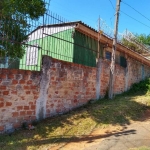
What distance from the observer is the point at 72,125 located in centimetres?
544

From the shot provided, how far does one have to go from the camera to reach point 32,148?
411 cm

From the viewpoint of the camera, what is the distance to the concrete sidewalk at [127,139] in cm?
438

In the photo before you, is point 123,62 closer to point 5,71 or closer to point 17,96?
point 17,96

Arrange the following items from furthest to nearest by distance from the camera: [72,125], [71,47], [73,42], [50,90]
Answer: [73,42] < [71,47] < [50,90] < [72,125]

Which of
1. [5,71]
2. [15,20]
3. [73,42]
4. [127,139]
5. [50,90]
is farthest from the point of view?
[73,42]

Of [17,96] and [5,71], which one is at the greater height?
[5,71]

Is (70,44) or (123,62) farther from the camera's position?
(123,62)

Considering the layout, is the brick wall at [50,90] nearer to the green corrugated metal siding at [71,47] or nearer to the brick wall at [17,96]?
the brick wall at [17,96]

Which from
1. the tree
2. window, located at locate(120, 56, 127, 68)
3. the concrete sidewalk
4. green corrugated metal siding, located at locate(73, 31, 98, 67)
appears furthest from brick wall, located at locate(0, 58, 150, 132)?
window, located at locate(120, 56, 127, 68)

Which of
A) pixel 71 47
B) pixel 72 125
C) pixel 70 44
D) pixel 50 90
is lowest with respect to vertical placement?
pixel 72 125

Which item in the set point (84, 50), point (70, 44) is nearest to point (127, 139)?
point (70, 44)

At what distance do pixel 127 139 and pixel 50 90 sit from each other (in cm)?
255

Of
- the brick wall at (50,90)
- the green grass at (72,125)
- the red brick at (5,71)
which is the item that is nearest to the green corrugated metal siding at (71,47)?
the brick wall at (50,90)

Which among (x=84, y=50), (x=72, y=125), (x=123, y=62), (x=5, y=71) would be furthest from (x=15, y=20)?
(x=123, y=62)
